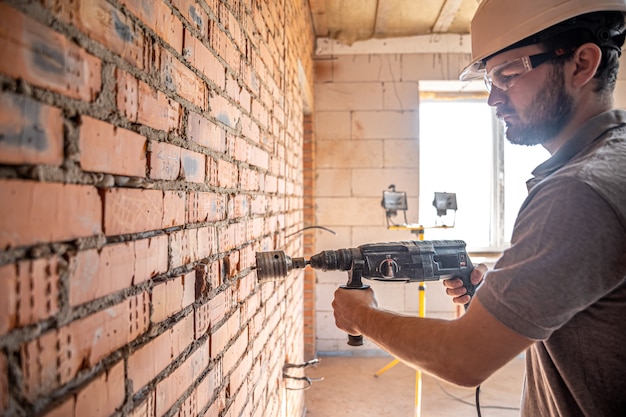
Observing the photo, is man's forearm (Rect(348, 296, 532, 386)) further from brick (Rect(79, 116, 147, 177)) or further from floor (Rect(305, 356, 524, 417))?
floor (Rect(305, 356, 524, 417))

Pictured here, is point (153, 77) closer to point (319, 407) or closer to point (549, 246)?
point (549, 246)

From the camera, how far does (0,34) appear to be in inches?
12.6

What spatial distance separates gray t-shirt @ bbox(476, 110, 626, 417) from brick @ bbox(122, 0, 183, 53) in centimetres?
73

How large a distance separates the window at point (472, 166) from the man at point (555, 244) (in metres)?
3.14

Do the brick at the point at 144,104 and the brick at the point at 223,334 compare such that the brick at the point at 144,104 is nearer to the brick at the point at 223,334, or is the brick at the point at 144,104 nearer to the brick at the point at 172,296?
the brick at the point at 172,296

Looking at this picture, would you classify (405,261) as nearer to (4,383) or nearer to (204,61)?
(204,61)

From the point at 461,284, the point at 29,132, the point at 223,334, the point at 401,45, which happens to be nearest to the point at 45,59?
the point at 29,132

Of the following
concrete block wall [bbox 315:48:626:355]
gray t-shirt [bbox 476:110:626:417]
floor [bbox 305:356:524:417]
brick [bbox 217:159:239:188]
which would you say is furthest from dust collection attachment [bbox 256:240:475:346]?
concrete block wall [bbox 315:48:626:355]

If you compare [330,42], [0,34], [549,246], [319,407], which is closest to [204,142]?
[0,34]

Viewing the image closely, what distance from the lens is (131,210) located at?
0.53m

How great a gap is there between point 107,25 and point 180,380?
1.93 ft

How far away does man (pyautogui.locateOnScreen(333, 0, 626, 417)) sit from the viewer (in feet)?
2.18

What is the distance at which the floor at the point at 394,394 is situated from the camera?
9.41ft

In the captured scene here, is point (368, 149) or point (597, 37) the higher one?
point (368, 149)
